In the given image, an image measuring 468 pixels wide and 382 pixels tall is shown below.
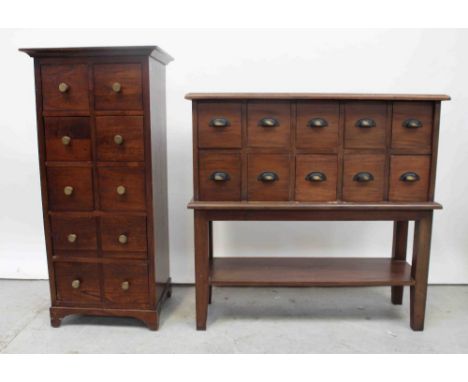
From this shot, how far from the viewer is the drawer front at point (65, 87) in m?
2.37

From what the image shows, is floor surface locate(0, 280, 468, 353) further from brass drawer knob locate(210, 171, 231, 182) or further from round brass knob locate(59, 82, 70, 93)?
round brass knob locate(59, 82, 70, 93)

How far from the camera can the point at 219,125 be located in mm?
2346

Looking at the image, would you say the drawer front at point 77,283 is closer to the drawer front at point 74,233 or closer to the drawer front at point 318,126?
the drawer front at point 74,233

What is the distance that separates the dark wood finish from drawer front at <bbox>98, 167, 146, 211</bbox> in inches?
69.4

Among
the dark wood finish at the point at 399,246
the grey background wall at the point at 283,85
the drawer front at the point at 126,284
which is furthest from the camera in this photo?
the grey background wall at the point at 283,85

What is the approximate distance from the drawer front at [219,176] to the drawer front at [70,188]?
68cm

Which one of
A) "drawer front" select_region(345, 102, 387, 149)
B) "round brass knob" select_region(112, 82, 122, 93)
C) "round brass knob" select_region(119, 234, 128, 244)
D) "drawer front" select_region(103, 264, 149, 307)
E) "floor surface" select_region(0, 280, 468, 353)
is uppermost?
"round brass knob" select_region(112, 82, 122, 93)

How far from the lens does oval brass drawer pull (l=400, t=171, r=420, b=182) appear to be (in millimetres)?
2389

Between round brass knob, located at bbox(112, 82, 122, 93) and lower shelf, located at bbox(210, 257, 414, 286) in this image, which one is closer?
round brass knob, located at bbox(112, 82, 122, 93)

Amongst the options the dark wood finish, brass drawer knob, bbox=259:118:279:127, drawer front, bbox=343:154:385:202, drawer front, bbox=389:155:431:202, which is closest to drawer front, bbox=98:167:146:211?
brass drawer knob, bbox=259:118:279:127

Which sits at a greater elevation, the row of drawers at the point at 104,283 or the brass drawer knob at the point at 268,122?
the brass drawer knob at the point at 268,122

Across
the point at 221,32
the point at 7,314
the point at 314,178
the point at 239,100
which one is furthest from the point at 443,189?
the point at 7,314

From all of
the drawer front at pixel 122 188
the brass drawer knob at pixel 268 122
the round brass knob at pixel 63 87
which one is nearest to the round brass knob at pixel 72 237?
the drawer front at pixel 122 188

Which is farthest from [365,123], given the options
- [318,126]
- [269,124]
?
[269,124]
